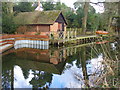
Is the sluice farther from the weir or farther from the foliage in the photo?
the foliage

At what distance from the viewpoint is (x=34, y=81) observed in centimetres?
600

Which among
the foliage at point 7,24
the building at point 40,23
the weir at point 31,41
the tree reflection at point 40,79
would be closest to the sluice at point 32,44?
the weir at point 31,41

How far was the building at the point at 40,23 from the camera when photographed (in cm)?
1783

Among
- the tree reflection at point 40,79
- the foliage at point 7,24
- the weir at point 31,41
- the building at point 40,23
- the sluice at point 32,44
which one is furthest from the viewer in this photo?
the building at point 40,23

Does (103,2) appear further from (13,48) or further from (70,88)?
(70,88)

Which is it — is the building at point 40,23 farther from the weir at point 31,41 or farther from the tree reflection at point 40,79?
the tree reflection at point 40,79

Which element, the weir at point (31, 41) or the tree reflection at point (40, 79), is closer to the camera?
the tree reflection at point (40, 79)

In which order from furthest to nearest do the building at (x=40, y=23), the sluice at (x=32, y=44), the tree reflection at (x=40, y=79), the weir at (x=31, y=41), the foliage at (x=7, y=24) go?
the building at (x=40, y=23)
the foliage at (x=7, y=24)
the sluice at (x=32, y=44)
the weir at (x=31, y=41)
the tree reflection at (x=40, y=79)

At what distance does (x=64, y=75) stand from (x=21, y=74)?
78.6 inches

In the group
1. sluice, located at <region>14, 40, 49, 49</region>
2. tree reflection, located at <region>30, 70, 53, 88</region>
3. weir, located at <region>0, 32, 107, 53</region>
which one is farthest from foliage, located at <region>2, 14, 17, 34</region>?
tree reflection, located at <region>30, 70, 53, 88</region>

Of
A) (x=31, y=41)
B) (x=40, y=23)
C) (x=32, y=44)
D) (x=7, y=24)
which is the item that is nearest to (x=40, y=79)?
(x=32, y=44)

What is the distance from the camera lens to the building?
17.8m

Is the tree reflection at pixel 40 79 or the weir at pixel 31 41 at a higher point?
the weir at pixel 31 41

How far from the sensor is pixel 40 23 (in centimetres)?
1845
